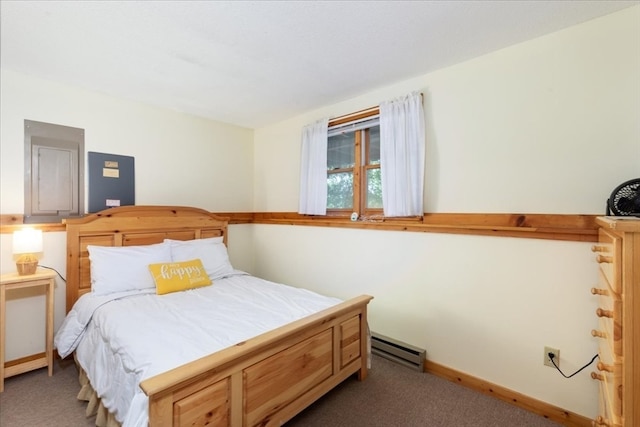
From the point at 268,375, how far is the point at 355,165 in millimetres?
1999

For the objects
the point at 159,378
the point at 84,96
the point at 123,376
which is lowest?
the point at 123,376

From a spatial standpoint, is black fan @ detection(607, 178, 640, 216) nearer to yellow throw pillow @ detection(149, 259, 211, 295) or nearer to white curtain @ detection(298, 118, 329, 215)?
white curtain @ detection(298, 118, 329, 215)

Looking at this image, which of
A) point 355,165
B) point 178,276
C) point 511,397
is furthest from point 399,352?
point 178,276

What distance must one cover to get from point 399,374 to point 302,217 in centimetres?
182

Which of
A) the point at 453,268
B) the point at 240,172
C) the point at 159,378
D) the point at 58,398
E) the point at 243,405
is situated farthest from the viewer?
the point at 240,172

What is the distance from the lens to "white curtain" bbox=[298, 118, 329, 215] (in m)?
3.05

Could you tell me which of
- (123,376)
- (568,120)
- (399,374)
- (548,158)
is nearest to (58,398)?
(123,376)

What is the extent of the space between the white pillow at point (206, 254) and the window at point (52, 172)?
86cm

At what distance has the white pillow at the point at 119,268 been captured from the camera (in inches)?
91.5

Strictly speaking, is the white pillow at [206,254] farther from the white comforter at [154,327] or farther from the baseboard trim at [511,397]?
the baseboard trim at [511,397]

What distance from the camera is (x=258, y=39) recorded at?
6.11 ft

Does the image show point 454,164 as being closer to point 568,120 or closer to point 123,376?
point 568,120

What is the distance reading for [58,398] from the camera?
1946 mm

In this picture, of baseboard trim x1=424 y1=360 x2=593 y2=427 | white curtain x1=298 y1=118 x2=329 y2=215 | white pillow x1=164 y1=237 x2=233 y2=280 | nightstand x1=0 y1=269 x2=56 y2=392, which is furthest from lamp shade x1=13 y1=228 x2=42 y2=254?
→ baseboard trim x1=424 y1=360 x2=593 y2=427
